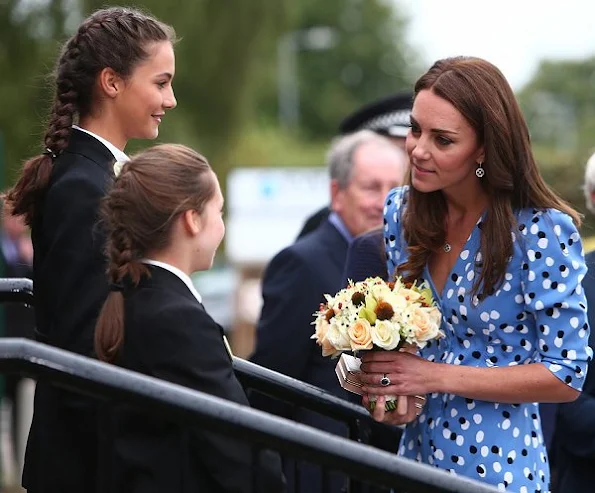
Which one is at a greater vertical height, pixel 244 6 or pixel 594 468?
pixel 244 6

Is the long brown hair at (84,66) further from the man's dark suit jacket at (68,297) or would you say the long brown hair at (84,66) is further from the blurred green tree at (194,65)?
the blurred green tree at (194,65)

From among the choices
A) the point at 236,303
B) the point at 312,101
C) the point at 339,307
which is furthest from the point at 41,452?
the point at 312,101

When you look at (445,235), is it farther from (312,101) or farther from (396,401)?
(312,101)

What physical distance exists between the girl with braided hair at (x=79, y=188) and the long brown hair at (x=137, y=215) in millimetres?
233

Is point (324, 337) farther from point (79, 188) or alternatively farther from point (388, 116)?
point (388, 116)

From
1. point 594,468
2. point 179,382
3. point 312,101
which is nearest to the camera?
point 179,382

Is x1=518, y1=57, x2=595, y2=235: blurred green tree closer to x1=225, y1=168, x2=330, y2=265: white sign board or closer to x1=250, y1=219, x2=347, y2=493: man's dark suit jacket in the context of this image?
x1=225, y1=168, x2=330, y2=265: white sign board

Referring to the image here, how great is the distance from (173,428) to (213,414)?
9.9 inches

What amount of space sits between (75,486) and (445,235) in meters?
1.29

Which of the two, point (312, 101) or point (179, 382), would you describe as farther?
point (312, 101)

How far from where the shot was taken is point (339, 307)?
135 inches

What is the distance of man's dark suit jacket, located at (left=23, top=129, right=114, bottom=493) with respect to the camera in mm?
3264

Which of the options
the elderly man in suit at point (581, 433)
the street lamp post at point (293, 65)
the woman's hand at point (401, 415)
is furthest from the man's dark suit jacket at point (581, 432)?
the street lamp post at point (293, 65)

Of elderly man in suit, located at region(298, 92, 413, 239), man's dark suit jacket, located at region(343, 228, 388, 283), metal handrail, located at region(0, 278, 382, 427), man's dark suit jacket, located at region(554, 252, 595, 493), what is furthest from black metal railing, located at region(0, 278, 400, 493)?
elderly man in suit, located at region(298, 92, 413, 239)
